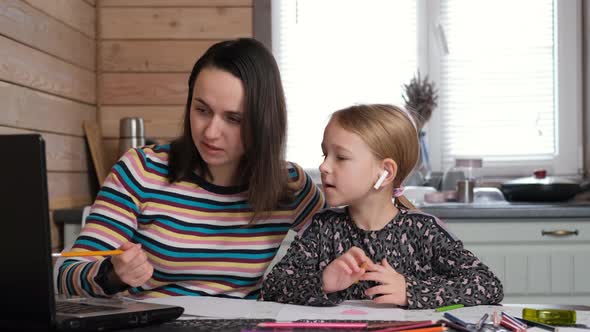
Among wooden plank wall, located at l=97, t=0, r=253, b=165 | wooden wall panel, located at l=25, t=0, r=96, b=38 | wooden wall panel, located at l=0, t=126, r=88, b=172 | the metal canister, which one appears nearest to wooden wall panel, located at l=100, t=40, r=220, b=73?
wooden plank wall, located at l=97, t=0, r=253, b=165

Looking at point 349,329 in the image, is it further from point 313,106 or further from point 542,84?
point 542,84

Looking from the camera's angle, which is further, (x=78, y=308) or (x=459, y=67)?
(x=459, y=67)

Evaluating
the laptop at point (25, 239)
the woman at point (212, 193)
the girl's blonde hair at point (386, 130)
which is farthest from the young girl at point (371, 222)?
the laptop at point (25, 239)

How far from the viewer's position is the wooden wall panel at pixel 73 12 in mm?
2505

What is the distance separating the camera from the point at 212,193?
155cm

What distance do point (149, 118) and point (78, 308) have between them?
2.16 m

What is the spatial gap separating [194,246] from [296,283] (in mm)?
278

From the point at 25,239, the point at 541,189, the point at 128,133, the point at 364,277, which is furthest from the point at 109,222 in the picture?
the point at 541,189

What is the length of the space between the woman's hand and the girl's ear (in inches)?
21.6

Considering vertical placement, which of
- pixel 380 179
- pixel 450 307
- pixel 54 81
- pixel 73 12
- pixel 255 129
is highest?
pixel 73 12

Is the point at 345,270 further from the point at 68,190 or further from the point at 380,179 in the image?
the point at 68,190

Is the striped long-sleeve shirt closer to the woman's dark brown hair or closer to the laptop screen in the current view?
the woman's dark brown hair

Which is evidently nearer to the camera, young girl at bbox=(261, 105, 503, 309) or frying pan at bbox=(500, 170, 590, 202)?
young girl at bbox=(261, 105, 503, 309)

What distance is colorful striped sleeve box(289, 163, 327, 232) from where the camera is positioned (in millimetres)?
1609
